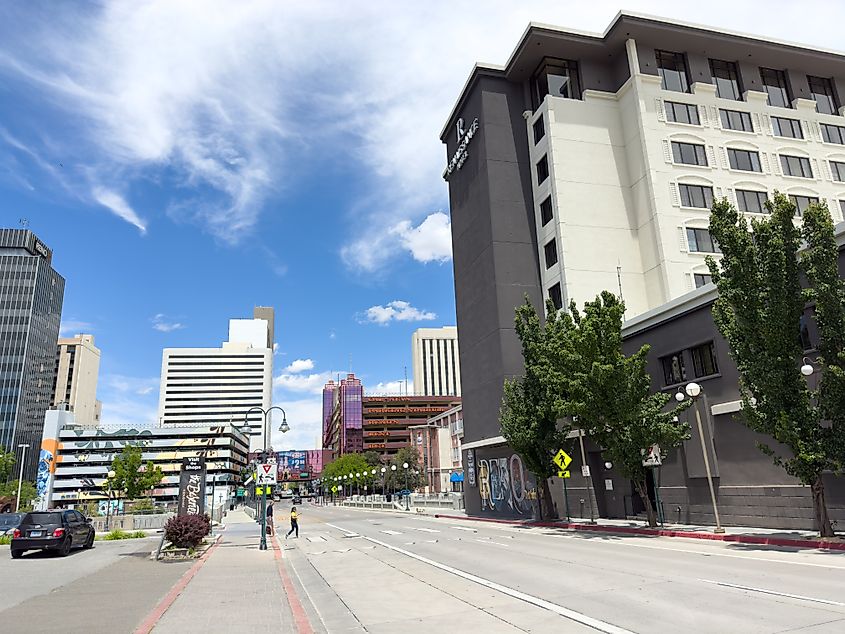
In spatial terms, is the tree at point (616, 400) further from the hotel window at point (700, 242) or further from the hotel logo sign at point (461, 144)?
the hotel logo sign at point (461, 144)

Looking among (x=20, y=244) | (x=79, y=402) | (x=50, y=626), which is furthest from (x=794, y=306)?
(x=79, y=402)

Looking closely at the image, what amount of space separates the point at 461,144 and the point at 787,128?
85.0 ft

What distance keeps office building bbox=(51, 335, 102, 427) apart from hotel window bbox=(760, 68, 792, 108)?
635 feet

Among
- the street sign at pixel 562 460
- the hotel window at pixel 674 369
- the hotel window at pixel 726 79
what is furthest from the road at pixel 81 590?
the hotel window at pixel 726 79

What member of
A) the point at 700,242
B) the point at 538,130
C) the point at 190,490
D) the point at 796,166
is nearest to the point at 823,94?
the point at 796,166

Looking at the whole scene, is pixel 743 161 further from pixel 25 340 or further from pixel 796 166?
pixel 25 340

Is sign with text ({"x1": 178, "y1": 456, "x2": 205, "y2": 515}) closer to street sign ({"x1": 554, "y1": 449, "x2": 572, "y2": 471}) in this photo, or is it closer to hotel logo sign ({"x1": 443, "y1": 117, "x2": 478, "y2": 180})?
street sign ({"x1": 554, "y1": 449, "x2": 572, "y2": 471})

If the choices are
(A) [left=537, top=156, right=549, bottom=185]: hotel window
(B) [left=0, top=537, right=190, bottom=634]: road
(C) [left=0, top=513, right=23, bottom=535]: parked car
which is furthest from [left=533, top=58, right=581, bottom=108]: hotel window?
(C) [left=0, top=513, right=23, bottom=535]: parked car

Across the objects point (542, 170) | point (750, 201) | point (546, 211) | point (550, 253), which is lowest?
point (550, 253)

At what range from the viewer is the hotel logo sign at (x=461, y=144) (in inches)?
2007

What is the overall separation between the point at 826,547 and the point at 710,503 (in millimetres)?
8717

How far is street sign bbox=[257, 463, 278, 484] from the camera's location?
944 inches

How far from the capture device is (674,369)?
28703mm

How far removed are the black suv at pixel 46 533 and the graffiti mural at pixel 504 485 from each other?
2597 cm
